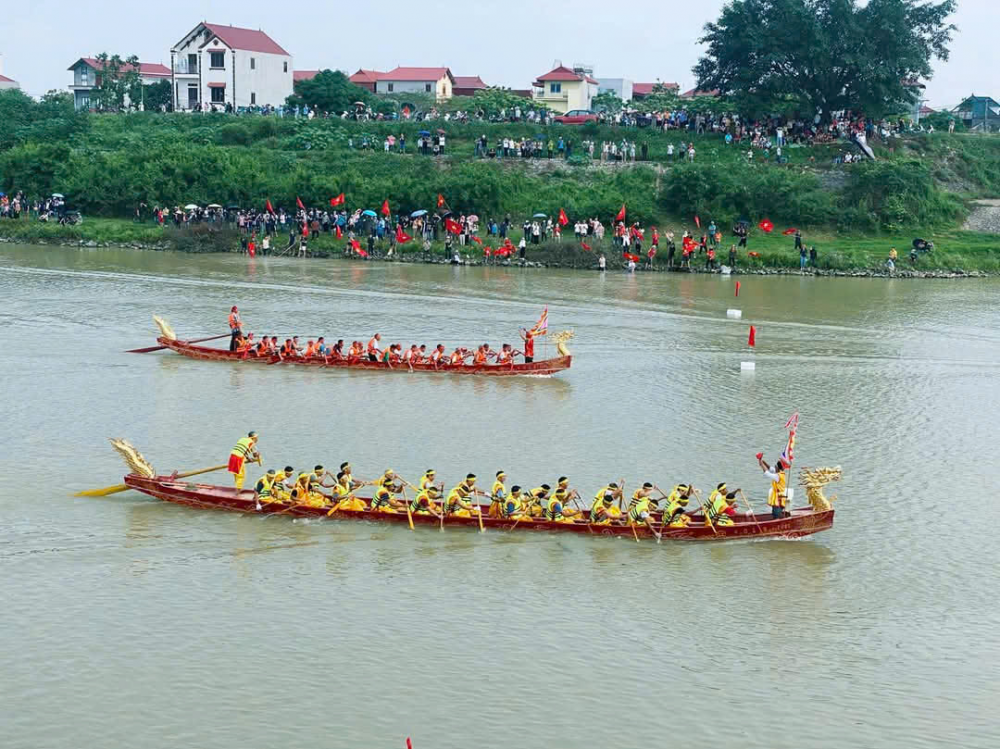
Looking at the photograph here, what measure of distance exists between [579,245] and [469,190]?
536cm

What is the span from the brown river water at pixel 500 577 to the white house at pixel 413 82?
56.6 metres

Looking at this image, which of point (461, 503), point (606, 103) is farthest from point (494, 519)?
point (606, 103)

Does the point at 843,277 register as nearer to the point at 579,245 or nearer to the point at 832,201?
the point at 832,201

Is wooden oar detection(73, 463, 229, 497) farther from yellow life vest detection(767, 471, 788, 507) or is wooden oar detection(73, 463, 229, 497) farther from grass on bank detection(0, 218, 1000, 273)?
grass on bank detection(0, 218, 1000, 273)

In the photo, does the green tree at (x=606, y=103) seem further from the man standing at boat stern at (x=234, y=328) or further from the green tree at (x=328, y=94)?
the man standing at boat stern at (x=234, y=328)

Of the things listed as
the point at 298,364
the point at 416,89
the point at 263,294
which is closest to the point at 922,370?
the point at 298,364

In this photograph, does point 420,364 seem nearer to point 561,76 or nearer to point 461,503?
point 461,503

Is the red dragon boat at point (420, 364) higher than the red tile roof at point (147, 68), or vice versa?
the red tile roof at point (147, 68)

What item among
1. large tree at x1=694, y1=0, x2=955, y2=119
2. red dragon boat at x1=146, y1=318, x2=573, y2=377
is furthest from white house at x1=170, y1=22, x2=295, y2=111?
red dragon boat at x1=146, y1=318, x2=573, y2=377

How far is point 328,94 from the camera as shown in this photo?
218 feet

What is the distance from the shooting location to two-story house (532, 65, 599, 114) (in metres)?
82.7

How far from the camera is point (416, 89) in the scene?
279 feet

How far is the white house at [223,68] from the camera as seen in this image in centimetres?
7075

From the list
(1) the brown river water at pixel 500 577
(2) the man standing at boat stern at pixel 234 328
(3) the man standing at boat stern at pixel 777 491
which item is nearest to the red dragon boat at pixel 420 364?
(2) the man standing at boat stern at pixel 234 328
